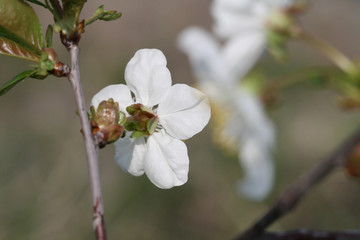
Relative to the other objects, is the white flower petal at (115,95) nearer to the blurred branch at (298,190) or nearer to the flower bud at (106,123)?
the flower bud at (106,123)

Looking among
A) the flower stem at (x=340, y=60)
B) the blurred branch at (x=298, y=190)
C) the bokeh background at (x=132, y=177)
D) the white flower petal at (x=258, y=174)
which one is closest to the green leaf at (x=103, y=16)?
the blurred branch at (x=298, y=190)

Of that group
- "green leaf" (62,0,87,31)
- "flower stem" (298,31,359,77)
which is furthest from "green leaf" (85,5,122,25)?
"flower stem" (298,31,359,77)

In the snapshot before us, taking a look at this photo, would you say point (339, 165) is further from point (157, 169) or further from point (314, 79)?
point (157, 169)

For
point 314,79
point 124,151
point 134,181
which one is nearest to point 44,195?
point 134,181

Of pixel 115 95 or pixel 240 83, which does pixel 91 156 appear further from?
pixel 240 83

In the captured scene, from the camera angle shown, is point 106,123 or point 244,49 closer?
point 106,123

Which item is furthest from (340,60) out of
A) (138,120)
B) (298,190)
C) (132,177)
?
(132,177)
